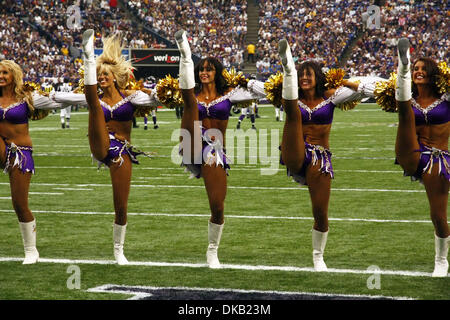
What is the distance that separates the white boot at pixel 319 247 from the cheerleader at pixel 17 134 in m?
2.30

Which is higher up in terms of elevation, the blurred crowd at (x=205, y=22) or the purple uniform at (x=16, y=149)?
the blurred crowd at (x=205, y=22)

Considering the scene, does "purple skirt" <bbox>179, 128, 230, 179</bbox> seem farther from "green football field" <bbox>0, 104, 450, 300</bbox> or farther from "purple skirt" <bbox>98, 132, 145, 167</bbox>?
"green football field" <bbox>0, 104, 450, 300</bbox>

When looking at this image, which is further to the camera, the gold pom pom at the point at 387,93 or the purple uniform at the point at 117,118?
the purple uniform at the point at 117,118

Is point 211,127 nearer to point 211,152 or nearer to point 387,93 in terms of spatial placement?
point 211,152

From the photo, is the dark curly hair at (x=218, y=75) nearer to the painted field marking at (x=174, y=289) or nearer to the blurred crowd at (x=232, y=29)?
the painted field marking at (x=174, y=289)

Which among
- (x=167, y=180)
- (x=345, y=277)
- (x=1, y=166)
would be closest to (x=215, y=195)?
(x=345, y=277)

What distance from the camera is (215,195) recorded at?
580cm

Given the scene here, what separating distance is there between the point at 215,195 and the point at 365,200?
4.32 metres

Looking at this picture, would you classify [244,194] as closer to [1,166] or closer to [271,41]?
[1,166]

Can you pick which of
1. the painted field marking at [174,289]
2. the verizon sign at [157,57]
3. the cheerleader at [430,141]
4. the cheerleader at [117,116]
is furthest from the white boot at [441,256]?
the verizon sign at [157,57]

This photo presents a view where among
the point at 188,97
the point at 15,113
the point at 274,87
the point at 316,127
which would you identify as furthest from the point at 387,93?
the point at 15,113

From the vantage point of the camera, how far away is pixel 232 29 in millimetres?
40938

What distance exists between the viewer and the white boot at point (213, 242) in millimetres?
5953

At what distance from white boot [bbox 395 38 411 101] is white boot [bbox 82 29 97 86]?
213 centimetres
